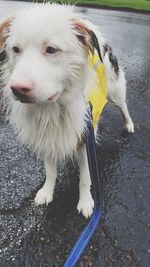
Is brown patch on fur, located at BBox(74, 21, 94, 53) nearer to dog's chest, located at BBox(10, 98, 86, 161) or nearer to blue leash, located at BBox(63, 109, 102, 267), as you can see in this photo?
dog's chest, located at BBox(10, 98, 86, 161)

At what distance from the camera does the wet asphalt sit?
126 inches

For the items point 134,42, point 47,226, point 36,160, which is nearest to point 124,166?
point 36,160

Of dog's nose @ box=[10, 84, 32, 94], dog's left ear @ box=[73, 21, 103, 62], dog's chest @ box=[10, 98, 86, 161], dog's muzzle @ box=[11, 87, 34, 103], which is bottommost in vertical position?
dog's chest @ box=[10, 98, 86, 161]

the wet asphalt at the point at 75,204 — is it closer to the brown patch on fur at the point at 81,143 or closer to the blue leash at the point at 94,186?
the blue leash at the point at 94,186

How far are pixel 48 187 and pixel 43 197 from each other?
12cm

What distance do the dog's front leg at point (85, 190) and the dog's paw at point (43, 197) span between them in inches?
12.3

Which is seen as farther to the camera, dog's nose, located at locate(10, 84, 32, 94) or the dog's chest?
the dog's chest

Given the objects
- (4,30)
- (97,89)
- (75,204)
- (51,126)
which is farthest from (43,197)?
A: (4,30)

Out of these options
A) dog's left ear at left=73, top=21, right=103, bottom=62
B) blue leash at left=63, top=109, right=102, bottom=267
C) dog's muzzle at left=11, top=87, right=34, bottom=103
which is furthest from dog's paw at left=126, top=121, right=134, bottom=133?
dog's muzzle at left=11, top=87, right=34, bottom=103

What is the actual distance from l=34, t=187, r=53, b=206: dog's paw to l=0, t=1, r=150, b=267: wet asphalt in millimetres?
59

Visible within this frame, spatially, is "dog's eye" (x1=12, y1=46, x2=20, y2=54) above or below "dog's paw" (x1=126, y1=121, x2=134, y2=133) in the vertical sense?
above

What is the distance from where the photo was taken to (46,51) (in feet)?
8.43

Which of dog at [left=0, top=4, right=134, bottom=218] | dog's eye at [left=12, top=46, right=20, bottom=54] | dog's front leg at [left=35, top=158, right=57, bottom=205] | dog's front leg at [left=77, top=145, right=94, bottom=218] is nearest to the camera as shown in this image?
dog at [left=0, top=4, right=134, bottom=218]

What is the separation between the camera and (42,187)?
3.96 m
